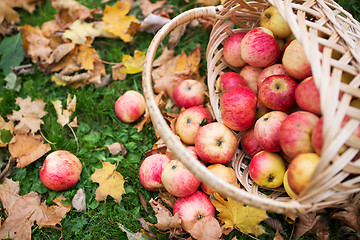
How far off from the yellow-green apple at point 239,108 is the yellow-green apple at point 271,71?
0.18m

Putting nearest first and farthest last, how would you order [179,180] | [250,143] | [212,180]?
[212,180], [179,180], [250,143]

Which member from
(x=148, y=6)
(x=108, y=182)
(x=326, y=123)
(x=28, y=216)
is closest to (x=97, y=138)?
(x=108, y=182)

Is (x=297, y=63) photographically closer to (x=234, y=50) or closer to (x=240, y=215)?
(x=234, y=50)

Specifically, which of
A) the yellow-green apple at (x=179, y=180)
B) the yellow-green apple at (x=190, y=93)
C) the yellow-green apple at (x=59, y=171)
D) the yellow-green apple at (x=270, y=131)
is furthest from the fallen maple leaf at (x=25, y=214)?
the yellow-green apple at (x=270, y=131)

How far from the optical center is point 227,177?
1831 millimetres

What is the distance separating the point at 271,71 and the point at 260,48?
0.18m

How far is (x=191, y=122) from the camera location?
2.12 metres

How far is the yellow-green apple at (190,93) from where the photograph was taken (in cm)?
234

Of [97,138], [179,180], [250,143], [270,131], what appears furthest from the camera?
[97,138]

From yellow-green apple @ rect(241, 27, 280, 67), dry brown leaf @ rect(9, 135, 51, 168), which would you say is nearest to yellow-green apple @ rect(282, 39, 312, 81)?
yellow-green apple @ rect(241, 27, 280, 67)

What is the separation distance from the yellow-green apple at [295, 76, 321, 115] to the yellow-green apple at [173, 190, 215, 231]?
0.85 m

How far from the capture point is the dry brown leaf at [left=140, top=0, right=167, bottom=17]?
3020 mm

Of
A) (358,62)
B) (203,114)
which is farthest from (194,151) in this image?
(358,62)

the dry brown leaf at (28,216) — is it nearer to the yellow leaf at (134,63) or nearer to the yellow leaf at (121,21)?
the yellow leaf at (134,63)
